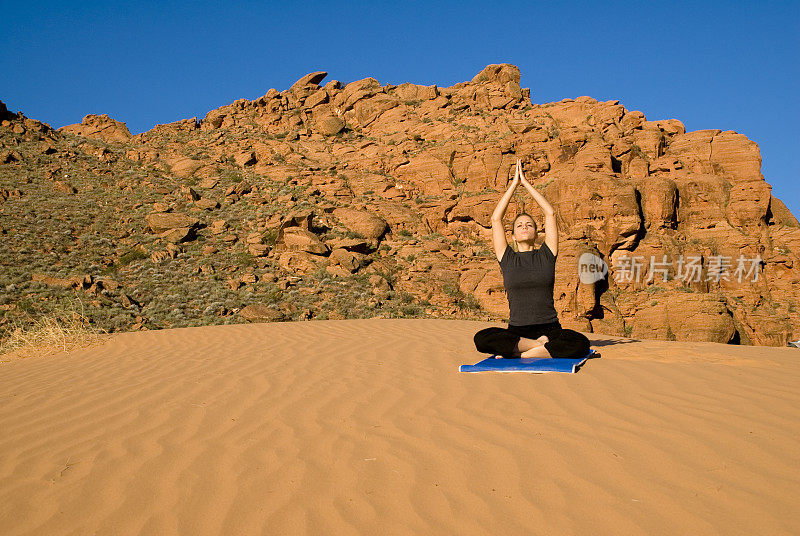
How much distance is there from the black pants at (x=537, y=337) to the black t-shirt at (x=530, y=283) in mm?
90

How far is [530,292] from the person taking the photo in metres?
5.19

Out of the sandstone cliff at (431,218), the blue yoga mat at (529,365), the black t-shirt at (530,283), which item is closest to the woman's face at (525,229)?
the black t-shirt at (530,283)

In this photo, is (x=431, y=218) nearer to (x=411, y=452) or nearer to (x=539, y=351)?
(x=539, y=351)

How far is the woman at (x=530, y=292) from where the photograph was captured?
509cm

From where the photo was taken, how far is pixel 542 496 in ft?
7.57

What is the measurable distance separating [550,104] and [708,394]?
35.5m

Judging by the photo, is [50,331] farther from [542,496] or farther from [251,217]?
[251,217]

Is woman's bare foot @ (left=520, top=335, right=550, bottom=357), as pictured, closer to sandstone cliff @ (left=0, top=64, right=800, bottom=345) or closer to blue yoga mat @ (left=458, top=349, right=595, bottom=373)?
blue yoga mat @ (left=458, top=349, right=595, bottom=373)

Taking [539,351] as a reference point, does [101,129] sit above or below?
above

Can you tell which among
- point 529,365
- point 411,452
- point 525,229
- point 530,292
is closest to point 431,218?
point 525,229

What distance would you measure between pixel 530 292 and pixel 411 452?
2821 mm

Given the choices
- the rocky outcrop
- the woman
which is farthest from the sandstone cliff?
the woman

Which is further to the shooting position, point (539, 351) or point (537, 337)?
point (537, 337)

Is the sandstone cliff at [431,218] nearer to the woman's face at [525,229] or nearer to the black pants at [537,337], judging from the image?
the black pants at [537,337]
